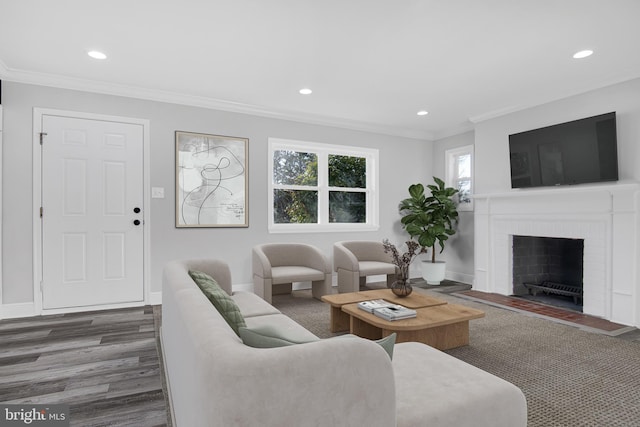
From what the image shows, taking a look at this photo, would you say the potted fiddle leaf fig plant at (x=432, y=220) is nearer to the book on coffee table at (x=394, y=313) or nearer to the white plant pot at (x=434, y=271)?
the white plant pot at (x=434, y=271)

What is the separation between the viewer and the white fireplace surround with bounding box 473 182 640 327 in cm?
342

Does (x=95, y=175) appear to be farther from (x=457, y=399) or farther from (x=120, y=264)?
(x=457, y=399)

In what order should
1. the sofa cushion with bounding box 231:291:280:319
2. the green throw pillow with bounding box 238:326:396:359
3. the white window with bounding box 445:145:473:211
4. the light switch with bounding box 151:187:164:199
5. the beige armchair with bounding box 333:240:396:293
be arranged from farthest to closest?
the white window with bounding box 445:145:473:211 → the beige armchair with bounding box 333:240:396:293 → the light switch with bounding box 151:187:164:199 → the sofa cushion with bounding box 231:291:280:319 → the green throw pillow with bounding box 238:326:396:359

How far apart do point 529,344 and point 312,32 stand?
303 centimetres

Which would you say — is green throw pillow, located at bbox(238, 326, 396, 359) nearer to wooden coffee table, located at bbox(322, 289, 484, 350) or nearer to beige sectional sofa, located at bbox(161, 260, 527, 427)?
beige sectional sofa, located at bbox(161, 260, 527, 427)

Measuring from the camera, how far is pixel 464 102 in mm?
4461

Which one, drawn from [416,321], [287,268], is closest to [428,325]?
[416,321]

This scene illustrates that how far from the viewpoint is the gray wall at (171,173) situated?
3537mm

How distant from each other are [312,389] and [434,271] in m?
4.78

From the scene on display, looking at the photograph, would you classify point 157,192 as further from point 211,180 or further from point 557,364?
point 557,364

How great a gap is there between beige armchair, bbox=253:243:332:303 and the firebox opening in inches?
100

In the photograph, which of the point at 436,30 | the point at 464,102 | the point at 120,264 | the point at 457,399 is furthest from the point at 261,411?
the point at 464,102

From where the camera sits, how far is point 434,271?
534cm

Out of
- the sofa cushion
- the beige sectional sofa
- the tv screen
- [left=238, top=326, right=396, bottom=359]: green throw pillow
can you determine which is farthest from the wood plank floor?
the tv screen
